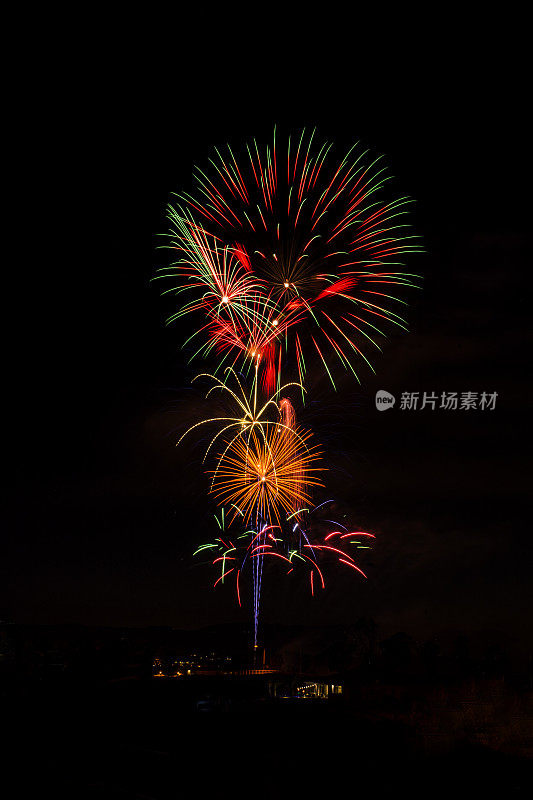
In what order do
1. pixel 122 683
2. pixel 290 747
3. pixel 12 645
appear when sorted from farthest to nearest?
pixel 12 645 < pixel 122 683 < pixel 290 747

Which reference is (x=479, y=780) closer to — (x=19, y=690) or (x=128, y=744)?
(x=128, y=744)

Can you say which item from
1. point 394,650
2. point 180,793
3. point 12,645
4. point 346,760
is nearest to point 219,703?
point 346,760

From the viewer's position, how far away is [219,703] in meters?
22.4

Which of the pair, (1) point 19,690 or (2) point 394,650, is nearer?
(1) point 19,690

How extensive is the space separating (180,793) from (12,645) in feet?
152

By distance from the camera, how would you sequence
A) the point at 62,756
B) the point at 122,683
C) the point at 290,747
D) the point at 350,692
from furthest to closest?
the point at 122,683 → the point at 350,692 → the point at 290,747 → the point at 62,756

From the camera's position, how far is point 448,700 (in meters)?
21.3

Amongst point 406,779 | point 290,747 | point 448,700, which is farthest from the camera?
point 448,700

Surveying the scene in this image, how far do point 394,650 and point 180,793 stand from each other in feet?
177

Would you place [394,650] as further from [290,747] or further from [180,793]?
[180,793]

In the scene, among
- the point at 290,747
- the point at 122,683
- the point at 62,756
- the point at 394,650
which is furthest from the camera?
the point at 394,650

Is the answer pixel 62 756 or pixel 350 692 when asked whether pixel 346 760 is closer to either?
pixel 62 756

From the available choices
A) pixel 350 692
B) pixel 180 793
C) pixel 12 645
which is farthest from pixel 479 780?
pixel 12 645

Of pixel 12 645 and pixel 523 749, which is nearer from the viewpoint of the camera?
pixel 523 749
